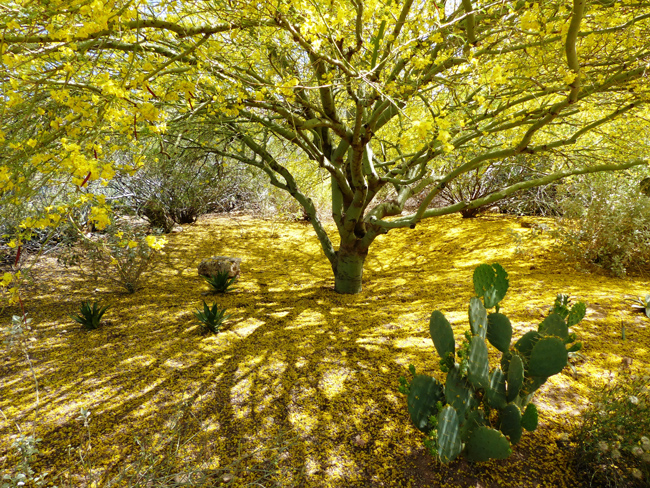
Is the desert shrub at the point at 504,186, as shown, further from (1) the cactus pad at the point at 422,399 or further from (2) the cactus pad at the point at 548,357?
(1) the cactus pad at the point at 422,399

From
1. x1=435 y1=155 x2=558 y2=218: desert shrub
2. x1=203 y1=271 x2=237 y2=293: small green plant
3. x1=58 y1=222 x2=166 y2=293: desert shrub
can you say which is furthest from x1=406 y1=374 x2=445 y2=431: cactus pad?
x1=435 y1=155 x2=558 y2=218: desert shrub

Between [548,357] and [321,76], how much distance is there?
2.58 m

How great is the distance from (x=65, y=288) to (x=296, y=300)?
11.1 ft

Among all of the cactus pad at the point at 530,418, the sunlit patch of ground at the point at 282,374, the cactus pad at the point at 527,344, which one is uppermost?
the cactus pad at the point at 527,344

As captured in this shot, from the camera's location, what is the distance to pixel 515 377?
5.50ft

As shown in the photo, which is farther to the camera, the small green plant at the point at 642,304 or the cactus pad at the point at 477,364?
the small green plant at the point at 642,304

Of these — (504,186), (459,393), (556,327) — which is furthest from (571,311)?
(504,186)

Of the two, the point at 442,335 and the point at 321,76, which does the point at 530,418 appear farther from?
the point at 321,76

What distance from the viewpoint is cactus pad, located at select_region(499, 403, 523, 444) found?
1642mm

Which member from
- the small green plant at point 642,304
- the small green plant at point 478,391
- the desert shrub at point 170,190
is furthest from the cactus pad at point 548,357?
the desert shrub at point 170,190

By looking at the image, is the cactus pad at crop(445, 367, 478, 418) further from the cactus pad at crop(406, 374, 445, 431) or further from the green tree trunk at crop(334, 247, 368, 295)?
the green tree trunk at crop(334, 247, 368, 295)

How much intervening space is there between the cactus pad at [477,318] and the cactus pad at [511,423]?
36 centimetres

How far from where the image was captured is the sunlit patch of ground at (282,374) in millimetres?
1801

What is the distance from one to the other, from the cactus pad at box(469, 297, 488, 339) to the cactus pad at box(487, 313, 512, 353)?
0.60ft
